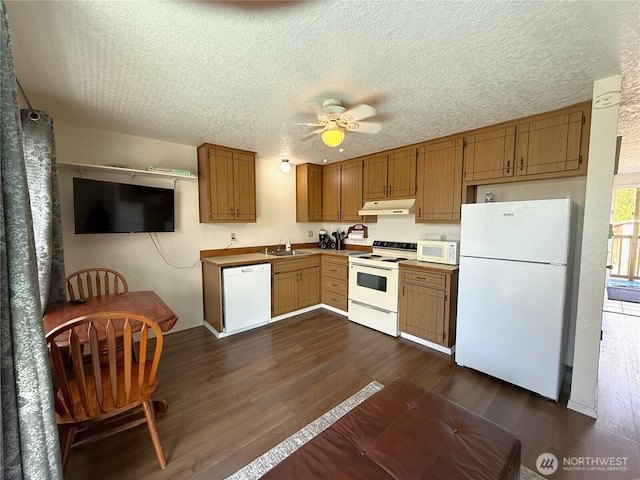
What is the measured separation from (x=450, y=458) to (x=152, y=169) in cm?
343

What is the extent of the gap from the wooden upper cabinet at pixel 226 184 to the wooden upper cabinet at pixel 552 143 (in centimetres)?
315

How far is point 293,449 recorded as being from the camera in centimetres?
164

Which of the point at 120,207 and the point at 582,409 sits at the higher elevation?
the point at 120,207

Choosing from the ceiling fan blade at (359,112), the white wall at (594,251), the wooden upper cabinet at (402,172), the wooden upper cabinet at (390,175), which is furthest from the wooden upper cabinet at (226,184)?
the white wall at (594,251)

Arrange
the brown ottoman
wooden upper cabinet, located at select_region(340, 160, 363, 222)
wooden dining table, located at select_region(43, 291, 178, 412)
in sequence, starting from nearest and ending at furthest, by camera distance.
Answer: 1. the brown ottoman
2. wooden dining table, located at select_region(43, 291, 178, 412)
3. wooden upper cabinet, located at select_region(340, 160, 363, 222)

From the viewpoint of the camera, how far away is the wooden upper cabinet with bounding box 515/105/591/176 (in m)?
2.20

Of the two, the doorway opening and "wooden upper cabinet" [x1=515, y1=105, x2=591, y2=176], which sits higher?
"wooden upper cabinet" [x1=515, y1=105, x2=591, y2=176]

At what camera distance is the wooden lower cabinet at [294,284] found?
12.0ft

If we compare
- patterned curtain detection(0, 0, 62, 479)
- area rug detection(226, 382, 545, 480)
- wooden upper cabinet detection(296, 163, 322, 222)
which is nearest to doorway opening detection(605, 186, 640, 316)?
wooden upper cabinet detection(296, 163, 322, 222)

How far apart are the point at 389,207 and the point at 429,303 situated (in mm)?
1352

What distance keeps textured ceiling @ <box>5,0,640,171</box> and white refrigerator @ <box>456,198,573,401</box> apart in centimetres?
96

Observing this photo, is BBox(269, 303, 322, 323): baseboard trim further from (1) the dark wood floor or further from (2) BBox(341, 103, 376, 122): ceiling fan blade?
(2) BBox(341, 103, 376, 122): ceiling fan blade

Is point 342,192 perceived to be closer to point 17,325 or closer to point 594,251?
point 594,251

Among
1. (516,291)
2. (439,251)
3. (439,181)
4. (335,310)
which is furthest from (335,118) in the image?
(335,310)
